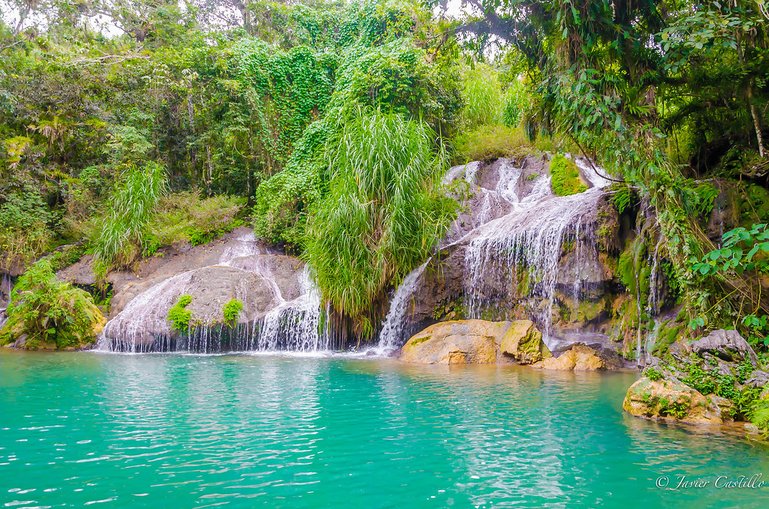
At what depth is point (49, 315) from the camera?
1295 cm

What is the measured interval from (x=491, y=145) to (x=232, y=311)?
9760 millimetres

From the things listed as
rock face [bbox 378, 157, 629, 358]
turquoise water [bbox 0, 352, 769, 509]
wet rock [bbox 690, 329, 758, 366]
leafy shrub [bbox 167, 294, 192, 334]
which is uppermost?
rock face [bbox 378, 157, 629, 358]

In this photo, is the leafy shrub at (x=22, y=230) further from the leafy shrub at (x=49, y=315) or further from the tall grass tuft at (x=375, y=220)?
the tall grass tuft at (x=375, y=220)

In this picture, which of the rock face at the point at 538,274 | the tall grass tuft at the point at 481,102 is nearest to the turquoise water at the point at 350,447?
the rock face at the point at 538,274

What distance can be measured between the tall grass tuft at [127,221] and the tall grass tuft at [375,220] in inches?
254

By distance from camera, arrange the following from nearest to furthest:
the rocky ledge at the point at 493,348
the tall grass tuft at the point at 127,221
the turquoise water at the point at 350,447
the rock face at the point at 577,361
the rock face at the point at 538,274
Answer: the turquoise water at the point at 350,447
the rock face at the point at 577,361
the rocky ledge at the point at 493,348
the rock face at the point at 538,274
the tall grass tuft at the point at 127,221

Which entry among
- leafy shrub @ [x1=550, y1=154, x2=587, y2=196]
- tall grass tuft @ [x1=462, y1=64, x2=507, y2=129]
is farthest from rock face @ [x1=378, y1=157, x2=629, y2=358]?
tall grass tuft @ [x1=462, y1=64, x2=507, y2=129]

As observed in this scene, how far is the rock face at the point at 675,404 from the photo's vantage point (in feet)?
18.8

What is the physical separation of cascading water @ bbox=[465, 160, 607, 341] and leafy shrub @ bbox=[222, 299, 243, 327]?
514cm

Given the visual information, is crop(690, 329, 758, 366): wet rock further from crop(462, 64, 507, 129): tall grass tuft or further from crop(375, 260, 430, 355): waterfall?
crop(462, 64, 507, 129): tall grass tuft

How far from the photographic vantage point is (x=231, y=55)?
19.8 metres

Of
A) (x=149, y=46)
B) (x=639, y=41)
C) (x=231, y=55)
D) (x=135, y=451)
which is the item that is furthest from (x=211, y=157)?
(x=135, y=451)

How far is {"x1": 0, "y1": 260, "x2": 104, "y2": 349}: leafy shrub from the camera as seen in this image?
13188 millimetres

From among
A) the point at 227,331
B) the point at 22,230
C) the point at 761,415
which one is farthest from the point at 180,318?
the point at 761,415
